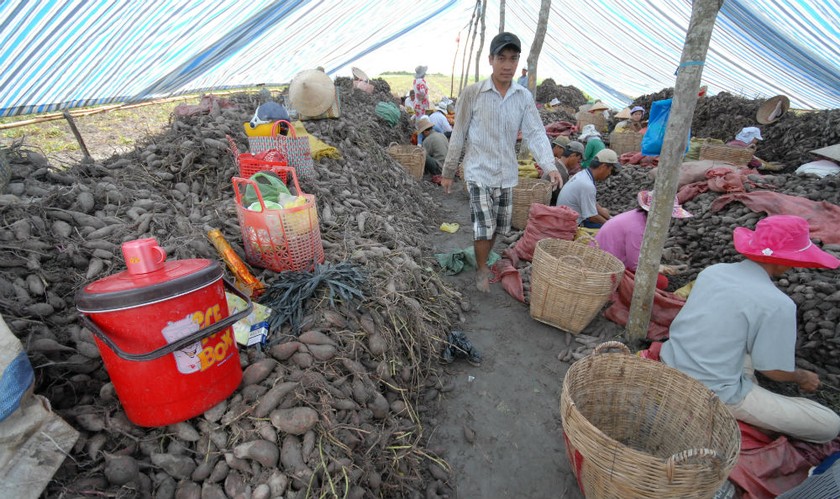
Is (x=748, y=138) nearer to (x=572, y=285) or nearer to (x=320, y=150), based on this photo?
(x=572, y=285)

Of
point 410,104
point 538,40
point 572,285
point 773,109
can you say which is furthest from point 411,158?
point 773,109

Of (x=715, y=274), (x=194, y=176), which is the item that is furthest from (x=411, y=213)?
(x=715, y=274)

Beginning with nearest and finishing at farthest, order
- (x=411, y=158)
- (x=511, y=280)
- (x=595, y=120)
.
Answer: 1. (x=511, y=280)
2. (x=411, y=158)
3. (x=595, y=120)

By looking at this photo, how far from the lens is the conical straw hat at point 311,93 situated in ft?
16.7

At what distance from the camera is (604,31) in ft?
27.9

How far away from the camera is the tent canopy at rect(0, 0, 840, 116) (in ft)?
10.7

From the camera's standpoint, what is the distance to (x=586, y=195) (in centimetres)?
464

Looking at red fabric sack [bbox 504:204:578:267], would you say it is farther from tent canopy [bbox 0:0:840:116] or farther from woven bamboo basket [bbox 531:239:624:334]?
tent canopy [bbox 0:0:840:116]

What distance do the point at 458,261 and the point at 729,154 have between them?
17.0 feet

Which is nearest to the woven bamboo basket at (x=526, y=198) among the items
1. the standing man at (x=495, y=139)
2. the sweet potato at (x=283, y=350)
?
the standing man at (x=495, y=139)

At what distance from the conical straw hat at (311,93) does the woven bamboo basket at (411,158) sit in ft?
5.78

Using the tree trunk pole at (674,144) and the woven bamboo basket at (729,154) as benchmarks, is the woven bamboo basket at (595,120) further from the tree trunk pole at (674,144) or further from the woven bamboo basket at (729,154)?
the tree trunk pole at (674,144)

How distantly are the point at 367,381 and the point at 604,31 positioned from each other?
9.37m

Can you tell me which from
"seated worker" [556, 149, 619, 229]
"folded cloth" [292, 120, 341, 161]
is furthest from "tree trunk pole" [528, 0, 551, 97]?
"folded cloth" [292, 120, 341, 161]
